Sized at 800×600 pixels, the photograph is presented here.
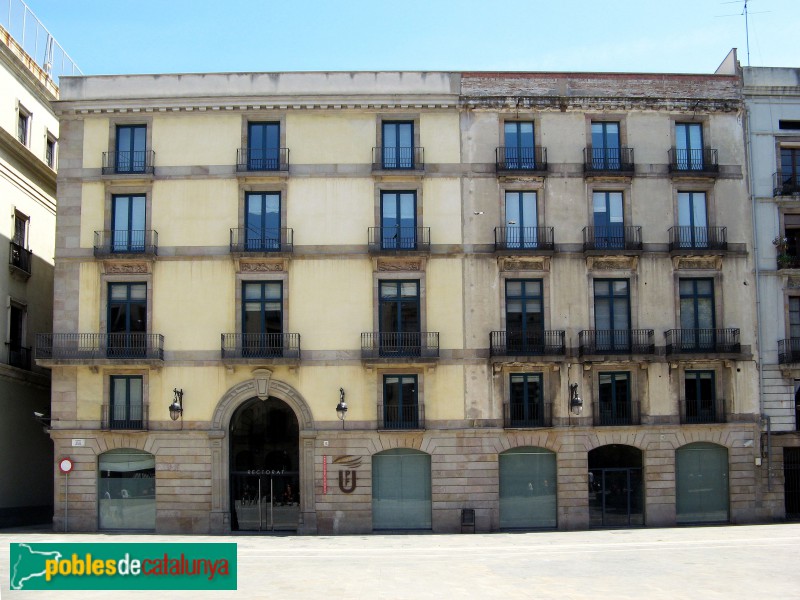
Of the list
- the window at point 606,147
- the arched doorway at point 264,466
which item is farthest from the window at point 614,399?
the arched doorway at point 264,466

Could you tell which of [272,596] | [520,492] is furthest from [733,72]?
[272,596]

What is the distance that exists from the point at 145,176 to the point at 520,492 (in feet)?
66.5

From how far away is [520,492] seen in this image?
4072 centimetres

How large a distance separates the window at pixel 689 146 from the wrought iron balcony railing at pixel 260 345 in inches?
712

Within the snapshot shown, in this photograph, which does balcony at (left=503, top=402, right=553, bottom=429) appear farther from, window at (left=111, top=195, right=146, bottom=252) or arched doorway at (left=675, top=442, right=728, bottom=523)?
window at (left=111, top=195, right=146, bottom=252)

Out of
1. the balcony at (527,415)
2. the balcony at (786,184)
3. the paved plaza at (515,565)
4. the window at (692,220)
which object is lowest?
the paved plaza at (515,565)

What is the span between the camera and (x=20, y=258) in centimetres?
4431

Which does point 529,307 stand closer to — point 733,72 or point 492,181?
point 492,181

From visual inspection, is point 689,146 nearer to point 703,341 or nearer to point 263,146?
point 703,341

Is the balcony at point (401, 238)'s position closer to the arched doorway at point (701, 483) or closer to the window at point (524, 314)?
the window at point (524, 314)

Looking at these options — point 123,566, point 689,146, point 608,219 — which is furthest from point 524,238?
point 123,566

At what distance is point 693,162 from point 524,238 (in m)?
8.23

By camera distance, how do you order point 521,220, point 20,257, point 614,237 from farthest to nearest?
point 20,257 → point 614,237 → point 521,220

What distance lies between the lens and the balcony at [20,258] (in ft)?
143
